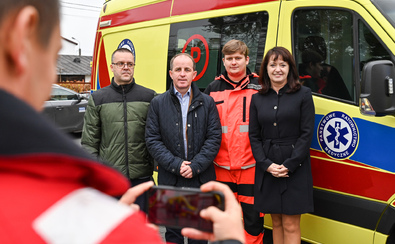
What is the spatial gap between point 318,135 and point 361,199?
23.2 inches

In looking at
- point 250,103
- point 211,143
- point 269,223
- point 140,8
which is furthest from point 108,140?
point 140,8

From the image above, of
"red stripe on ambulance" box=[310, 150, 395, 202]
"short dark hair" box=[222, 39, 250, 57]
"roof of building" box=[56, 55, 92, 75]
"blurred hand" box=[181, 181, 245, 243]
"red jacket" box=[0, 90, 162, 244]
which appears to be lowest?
"red stripe on ambulance" box=[310, 150, 395, 202]

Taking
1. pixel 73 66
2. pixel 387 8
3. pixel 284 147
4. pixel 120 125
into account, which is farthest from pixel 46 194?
pixel 73 66

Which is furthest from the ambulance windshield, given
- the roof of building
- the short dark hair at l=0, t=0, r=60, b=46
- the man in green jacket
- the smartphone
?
the roof of building

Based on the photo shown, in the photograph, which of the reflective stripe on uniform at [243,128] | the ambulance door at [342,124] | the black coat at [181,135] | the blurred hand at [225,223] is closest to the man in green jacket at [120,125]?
the black coat at [181,135]

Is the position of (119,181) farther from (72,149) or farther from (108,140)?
(108,140)

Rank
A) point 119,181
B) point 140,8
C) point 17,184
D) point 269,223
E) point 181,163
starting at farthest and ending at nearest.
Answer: point 140,8
point 269,223
point 181,163
point 119,181
point 17,184

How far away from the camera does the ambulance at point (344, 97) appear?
279 cm

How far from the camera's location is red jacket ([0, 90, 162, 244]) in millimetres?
516

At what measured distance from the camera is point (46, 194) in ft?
1.77

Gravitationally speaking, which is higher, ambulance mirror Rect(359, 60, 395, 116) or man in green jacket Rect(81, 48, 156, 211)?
ambulance mirror Rect(359, 60, 395, 116)

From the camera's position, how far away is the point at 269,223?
373cm

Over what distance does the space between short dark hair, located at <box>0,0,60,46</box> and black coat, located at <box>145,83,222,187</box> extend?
8.79 ft

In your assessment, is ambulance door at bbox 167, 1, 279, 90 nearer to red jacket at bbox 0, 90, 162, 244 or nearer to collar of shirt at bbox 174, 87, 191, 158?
collar of shirt at bbox 174, 87, 191, 158
